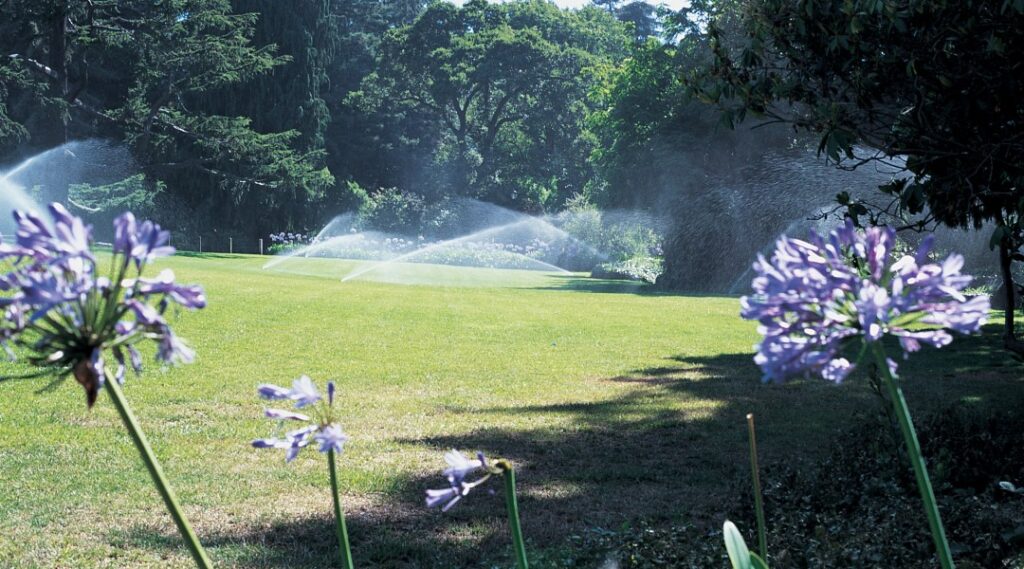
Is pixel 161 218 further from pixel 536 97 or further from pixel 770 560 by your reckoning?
pixel 770 560

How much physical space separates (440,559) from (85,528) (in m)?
1.59

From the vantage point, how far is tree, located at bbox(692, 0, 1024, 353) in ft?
14.9

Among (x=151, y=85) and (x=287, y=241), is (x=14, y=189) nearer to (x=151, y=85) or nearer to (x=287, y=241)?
(x=151, y=85)

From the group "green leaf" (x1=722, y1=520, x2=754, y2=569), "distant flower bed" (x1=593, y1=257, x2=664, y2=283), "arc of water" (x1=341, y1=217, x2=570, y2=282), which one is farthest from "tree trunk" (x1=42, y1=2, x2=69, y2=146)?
"green leaf" (x1=722, y1=520, x2=754, y2=569)

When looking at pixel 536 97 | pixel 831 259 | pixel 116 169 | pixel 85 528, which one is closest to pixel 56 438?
pixel 85 528

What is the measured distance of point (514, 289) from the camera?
21.9m

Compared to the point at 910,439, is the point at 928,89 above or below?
above

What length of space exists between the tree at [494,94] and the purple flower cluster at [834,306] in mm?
45188

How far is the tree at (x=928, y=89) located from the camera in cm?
455

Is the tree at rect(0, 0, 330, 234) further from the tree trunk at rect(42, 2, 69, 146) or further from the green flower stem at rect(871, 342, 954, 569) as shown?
the green flower stem at rect(871, 342, 954, 569)

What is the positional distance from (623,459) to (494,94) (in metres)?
46.1

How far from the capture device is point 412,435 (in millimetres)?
6625

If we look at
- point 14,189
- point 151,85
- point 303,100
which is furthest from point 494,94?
point 14,189

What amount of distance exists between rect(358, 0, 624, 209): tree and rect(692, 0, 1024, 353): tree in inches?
1611
